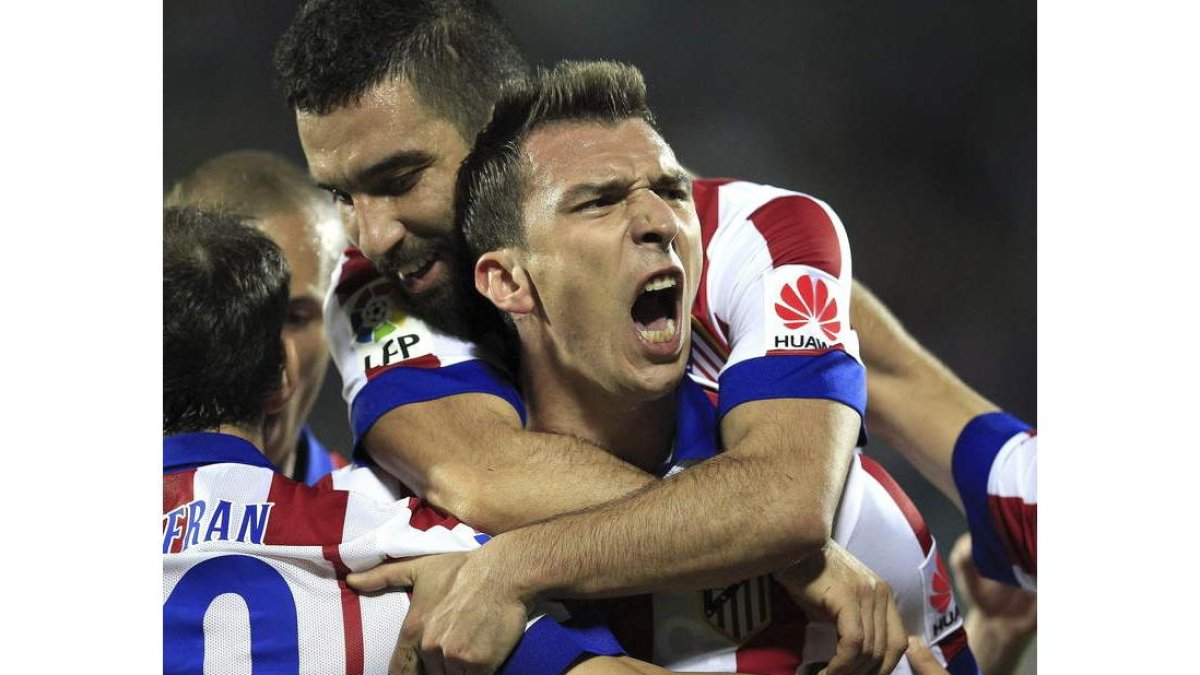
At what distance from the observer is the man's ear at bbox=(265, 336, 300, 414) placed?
201 cm

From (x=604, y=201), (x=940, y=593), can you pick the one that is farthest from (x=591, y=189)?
(x=940, y=593)

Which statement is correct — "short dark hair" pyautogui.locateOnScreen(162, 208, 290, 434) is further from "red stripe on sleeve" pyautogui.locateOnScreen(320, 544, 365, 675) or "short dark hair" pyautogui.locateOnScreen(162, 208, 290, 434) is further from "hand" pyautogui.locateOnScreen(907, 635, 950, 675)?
"hand" pyautogui.locateOnScreen(907, 635, 950, 675)

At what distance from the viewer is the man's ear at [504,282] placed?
6.13ft

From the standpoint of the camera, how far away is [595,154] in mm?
1819

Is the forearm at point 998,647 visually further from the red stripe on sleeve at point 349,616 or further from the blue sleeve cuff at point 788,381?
the red stripe on sleeve at point 349,616

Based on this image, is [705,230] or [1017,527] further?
[1017,527]

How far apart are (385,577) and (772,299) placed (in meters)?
0.63

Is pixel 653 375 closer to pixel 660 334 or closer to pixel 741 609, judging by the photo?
pixel 660 334

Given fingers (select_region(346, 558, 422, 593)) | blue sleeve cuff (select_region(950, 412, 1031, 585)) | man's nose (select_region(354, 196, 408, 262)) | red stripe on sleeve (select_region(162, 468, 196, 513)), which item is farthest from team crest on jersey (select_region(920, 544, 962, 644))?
red stripe on sleeve (select_region(162, 468, 196, 513))

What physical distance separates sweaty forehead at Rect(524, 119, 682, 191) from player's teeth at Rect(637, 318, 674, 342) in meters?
0.20

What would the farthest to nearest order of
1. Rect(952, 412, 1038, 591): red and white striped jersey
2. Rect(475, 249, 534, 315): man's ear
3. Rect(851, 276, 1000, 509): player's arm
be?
Rect(952, 412, 1038, 591): red and white striped jersey → Rect(851, 276, 1000, 509): player's arm → Rect(475, 249, 534, 315): man's ear
